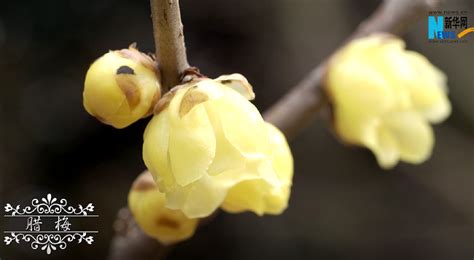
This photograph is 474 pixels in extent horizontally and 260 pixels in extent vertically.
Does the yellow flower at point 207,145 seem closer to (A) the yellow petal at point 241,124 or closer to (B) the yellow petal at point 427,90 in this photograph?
(A) the yellow petal at point 241,124

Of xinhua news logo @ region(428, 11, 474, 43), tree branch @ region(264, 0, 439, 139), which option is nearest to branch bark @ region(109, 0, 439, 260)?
tree branch @ region(264, 0, 439, 139)

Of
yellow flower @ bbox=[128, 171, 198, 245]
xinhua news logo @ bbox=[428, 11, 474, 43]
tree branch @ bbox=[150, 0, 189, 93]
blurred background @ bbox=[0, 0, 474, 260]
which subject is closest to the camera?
tree branch @ bbox=[150, 0, 189, 93]

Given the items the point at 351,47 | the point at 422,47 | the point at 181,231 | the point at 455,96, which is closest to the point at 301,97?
the point at 351,47

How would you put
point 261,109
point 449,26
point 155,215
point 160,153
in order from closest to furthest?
point 160,153
point 155,215
point 449,26
point 261,109

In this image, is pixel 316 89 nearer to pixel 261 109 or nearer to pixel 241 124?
pixel 241 124

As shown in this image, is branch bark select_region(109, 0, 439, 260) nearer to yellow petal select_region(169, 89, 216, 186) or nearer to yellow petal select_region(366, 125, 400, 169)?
yellow petal select_region(366, 125, 400, 169)

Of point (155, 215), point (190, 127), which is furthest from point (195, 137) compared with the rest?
point (155, 215)
